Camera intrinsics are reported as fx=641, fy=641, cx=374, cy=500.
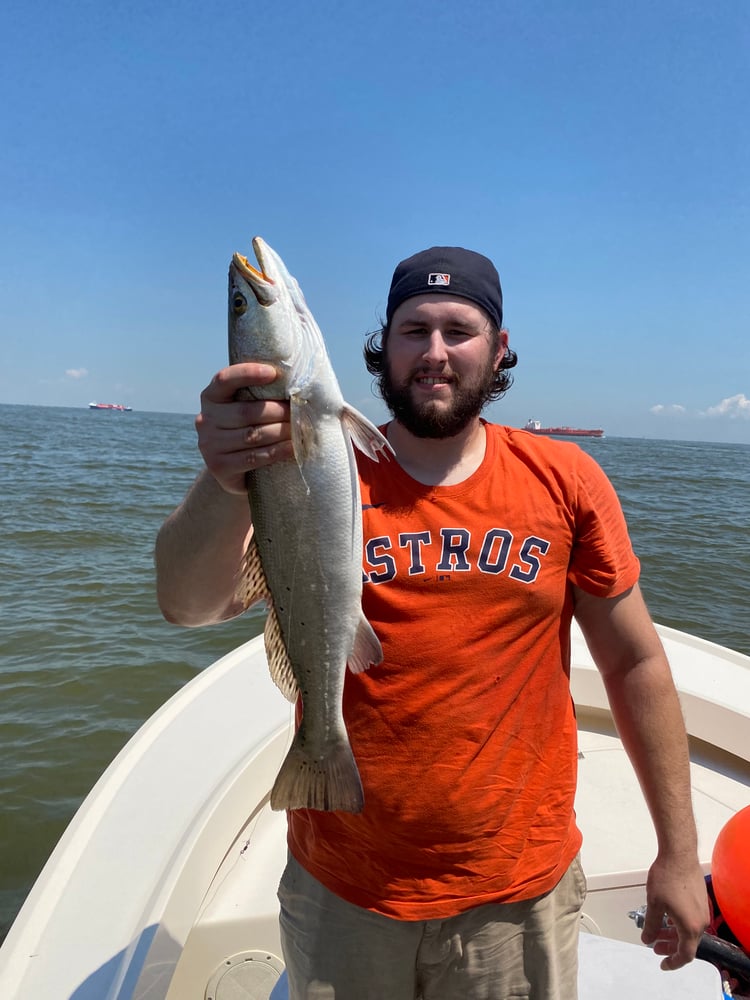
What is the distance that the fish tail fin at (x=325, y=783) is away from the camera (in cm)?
181

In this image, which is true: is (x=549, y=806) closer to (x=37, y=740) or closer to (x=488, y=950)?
(x=488, y=950)

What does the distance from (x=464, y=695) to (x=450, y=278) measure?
1.35 meters

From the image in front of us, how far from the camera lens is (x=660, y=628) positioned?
5.21 metres

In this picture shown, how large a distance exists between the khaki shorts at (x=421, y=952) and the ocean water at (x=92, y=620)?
3831 mm

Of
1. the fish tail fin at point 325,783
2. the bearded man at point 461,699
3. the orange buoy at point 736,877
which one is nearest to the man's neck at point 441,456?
the bearded man at point 461,699

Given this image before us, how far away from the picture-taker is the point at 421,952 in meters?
1.96

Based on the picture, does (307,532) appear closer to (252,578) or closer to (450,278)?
(252,578)

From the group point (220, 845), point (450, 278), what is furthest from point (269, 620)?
point (220, 845)

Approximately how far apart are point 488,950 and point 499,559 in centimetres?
119

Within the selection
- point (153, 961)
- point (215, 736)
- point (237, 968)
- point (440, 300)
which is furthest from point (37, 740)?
point (440, 300)

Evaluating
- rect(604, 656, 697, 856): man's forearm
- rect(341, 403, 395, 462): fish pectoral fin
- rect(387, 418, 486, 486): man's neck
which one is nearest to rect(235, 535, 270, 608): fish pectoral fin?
rect(341, 403, 395, 462): fish pectoral fin

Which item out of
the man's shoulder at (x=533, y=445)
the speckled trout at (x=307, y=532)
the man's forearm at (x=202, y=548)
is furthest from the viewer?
the man's shoulder at (x=533, y=445)

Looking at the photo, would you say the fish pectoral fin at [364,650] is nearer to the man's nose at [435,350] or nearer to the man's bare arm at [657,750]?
the man's bare arm at [657,750]

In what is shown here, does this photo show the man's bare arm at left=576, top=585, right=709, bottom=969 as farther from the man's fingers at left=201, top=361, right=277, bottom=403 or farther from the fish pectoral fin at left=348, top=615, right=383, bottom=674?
the man's fingers at left=201, top=361, right=277, bottom=403
